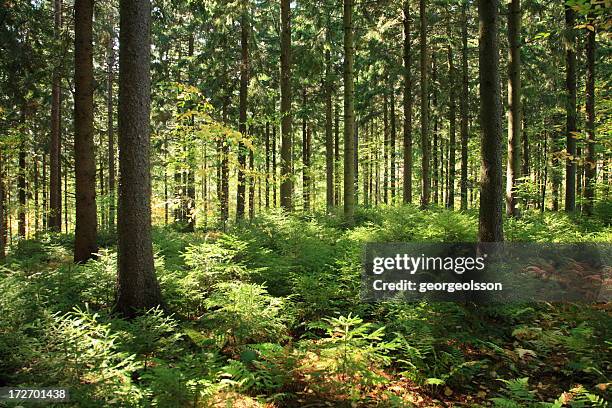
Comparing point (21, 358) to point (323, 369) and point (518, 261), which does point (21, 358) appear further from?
point (518, 261)

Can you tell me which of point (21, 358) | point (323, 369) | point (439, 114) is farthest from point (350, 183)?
point (439, 114)

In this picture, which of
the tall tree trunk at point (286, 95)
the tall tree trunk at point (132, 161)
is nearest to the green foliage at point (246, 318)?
the tall tree trunk at point (132, 161)

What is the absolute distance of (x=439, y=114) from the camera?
23.7 m

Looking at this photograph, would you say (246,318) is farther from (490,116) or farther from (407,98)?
(407,98)

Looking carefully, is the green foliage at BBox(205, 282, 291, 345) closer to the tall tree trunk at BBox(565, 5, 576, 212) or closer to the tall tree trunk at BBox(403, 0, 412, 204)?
the tall tree trunk at BBox(403, 0, 412, 204)

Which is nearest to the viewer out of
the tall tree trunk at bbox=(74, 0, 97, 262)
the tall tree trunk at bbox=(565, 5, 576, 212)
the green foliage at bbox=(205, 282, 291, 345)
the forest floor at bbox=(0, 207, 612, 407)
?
the forest floor at bbox=(0, 207, 612, 407)

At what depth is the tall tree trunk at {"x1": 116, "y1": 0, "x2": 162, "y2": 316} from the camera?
5.62 meters

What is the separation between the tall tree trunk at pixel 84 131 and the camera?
845 cm

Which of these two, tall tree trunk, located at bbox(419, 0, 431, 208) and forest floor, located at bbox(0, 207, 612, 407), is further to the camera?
tall tree trunk, located at bbox(419, 0, 431, 208)

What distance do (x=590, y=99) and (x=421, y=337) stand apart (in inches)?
549

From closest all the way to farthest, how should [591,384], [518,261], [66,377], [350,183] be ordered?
[66,377]
[591,384]
[518,261]
[350,183]

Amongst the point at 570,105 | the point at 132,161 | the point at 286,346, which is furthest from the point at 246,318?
the point at 570,105

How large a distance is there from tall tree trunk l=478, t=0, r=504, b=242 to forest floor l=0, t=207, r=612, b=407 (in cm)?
163

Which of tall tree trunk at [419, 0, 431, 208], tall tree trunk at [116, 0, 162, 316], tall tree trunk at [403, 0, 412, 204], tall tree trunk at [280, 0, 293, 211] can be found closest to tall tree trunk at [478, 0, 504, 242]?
tall tree trunk at [116, 0, 162, 316]
